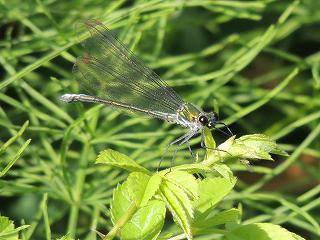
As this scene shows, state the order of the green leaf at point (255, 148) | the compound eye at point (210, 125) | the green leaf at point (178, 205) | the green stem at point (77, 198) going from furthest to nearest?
the green stem at point (77, 198) < the compound eye at point (210, 125) < the green leaf at point (255, 148) < the green leaf at point (178, 205)

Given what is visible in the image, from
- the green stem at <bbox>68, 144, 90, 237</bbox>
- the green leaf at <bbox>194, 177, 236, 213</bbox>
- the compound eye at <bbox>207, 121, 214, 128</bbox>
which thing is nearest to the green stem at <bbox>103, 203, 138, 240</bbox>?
the green leaf at <bbox>194, 177, 236, 213</bbox>

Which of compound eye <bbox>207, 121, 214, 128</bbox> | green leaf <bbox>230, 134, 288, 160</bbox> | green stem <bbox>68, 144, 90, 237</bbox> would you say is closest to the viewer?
green leaf <bbox>230, 134, 288, 160</bbox>

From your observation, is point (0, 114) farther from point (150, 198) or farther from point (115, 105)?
point (150, 198)

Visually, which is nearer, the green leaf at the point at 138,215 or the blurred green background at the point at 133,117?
the green leaf at the point at 138,215

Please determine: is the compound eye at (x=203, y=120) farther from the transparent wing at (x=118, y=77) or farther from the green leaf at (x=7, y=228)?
the green leaf at (x=7, y=228)

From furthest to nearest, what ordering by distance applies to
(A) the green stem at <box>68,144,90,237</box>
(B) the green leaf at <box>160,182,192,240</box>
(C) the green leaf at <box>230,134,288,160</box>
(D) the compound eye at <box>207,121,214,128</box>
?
(A) the green stem at <box>68,144,90,237</box>, (D) the compound eye at <box>207,121,214,128</box>, (C) the green leaf at <box>230,134,288,160</box>, (B) the green leaf at <box>160,182,192,240</box>

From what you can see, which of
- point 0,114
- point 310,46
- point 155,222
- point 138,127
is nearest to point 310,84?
point 310,46

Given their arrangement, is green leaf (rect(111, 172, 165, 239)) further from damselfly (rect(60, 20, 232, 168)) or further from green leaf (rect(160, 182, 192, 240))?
damselfly (rect(60, 20, 232, 168))

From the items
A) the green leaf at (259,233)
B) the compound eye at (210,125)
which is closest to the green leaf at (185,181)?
the green leaf at (259,233)
